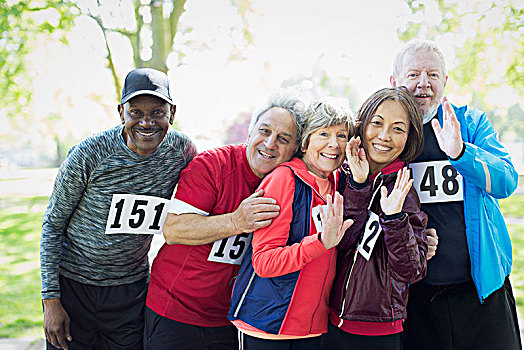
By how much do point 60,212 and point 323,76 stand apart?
31.0 feet

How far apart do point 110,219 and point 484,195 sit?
2.00 m

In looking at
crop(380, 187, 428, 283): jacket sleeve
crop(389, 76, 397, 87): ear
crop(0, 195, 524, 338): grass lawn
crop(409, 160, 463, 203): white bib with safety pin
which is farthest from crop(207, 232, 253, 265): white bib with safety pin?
crop(0, 195, 524, 338): grass lawn

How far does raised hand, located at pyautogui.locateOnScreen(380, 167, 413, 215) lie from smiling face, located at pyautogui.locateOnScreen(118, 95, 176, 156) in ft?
4.05

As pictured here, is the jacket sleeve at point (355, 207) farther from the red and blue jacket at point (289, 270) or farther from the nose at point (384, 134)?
the nose at point (384, 134)

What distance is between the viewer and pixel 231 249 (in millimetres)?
2230

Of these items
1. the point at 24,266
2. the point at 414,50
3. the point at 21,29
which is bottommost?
the point at 24,266

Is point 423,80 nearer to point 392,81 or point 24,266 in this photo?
point 392,81

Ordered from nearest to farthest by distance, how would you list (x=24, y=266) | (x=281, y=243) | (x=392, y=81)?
(x=281, y=243)
(x=392, y=81)
(x=24, y=266)

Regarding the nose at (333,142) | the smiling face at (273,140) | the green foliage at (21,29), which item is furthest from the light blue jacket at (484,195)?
the green foliage at (21,29)

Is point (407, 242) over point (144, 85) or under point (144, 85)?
under

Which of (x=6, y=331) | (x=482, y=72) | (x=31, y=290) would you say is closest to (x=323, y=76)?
(x=482, y=72)

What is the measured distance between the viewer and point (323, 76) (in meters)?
11.0

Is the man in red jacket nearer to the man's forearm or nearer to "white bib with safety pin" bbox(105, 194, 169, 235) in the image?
the man's forearm

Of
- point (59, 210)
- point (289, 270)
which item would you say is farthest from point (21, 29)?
point (289, 270)
